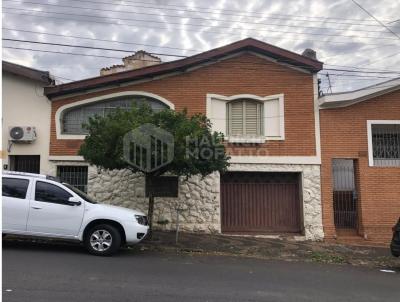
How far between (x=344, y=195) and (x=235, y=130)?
420 centimetres

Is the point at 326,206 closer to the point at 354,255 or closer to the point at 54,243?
the point at 354,255

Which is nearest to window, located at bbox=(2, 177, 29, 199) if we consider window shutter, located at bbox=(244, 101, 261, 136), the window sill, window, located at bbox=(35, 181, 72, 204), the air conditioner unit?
window, located at bbox=(35, 181, 72, 204)

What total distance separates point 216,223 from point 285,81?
518 cm

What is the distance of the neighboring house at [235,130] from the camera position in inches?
538

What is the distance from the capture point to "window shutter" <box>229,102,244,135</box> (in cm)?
1404

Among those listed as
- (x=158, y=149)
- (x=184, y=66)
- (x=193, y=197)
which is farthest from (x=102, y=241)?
(x=184, y=66)

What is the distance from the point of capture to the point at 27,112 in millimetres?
13820

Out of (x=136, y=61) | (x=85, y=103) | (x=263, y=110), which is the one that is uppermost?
(x=136, y=61)

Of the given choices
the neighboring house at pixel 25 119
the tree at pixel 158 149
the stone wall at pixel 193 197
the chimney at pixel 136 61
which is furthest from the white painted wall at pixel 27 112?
Result: the chimney at pixel 136 61

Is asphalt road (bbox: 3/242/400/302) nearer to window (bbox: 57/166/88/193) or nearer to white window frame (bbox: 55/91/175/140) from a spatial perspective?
window (bbox: 57/166/88/193)

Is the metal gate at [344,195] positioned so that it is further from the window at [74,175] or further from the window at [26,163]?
the window at [26,163]

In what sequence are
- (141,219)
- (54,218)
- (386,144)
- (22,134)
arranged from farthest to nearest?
(386,144)
(22,134)
(141,219)
(54,218)

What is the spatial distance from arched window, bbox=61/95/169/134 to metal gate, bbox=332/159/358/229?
618 cm

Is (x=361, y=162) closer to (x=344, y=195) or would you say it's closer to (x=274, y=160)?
(x=344, y=195)
